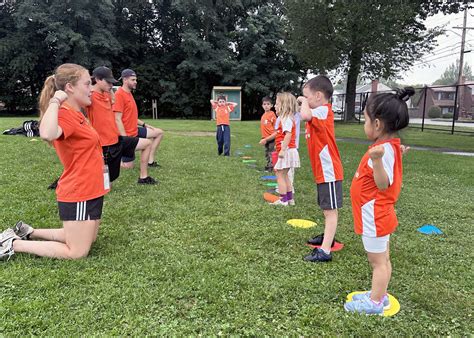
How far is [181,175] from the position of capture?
6.96m

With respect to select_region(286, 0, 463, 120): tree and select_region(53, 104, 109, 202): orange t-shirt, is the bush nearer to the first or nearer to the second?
select_region(286, 0, 463, 120): tree

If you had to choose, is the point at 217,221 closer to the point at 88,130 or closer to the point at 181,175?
the point at 88,130

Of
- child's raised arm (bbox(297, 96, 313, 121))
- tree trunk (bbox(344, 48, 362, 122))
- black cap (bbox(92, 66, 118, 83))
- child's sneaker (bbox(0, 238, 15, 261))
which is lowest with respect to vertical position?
child's sneaker (bbox(0, 238, 15, 261))

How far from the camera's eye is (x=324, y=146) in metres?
3.39

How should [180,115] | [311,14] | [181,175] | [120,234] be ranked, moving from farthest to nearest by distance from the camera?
1. [180,115]
2. [311,14]
3. [181,175]
4. [120,234]

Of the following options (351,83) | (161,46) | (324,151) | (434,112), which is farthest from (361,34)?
(434,112)

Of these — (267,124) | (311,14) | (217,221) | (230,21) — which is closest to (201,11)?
(230,21)

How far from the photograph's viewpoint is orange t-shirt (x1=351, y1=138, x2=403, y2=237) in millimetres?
2369

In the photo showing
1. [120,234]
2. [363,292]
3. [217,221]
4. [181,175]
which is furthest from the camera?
[181,175]

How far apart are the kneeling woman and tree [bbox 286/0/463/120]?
10453 mm

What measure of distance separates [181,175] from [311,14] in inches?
603

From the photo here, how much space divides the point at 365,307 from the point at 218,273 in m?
1.15

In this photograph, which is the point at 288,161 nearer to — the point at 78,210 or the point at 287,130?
the point at 287,130

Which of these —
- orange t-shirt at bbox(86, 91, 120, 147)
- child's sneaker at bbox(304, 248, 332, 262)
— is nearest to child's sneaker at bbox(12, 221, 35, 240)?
orange t-shirt at bbox(86, 91, 120, 147)
